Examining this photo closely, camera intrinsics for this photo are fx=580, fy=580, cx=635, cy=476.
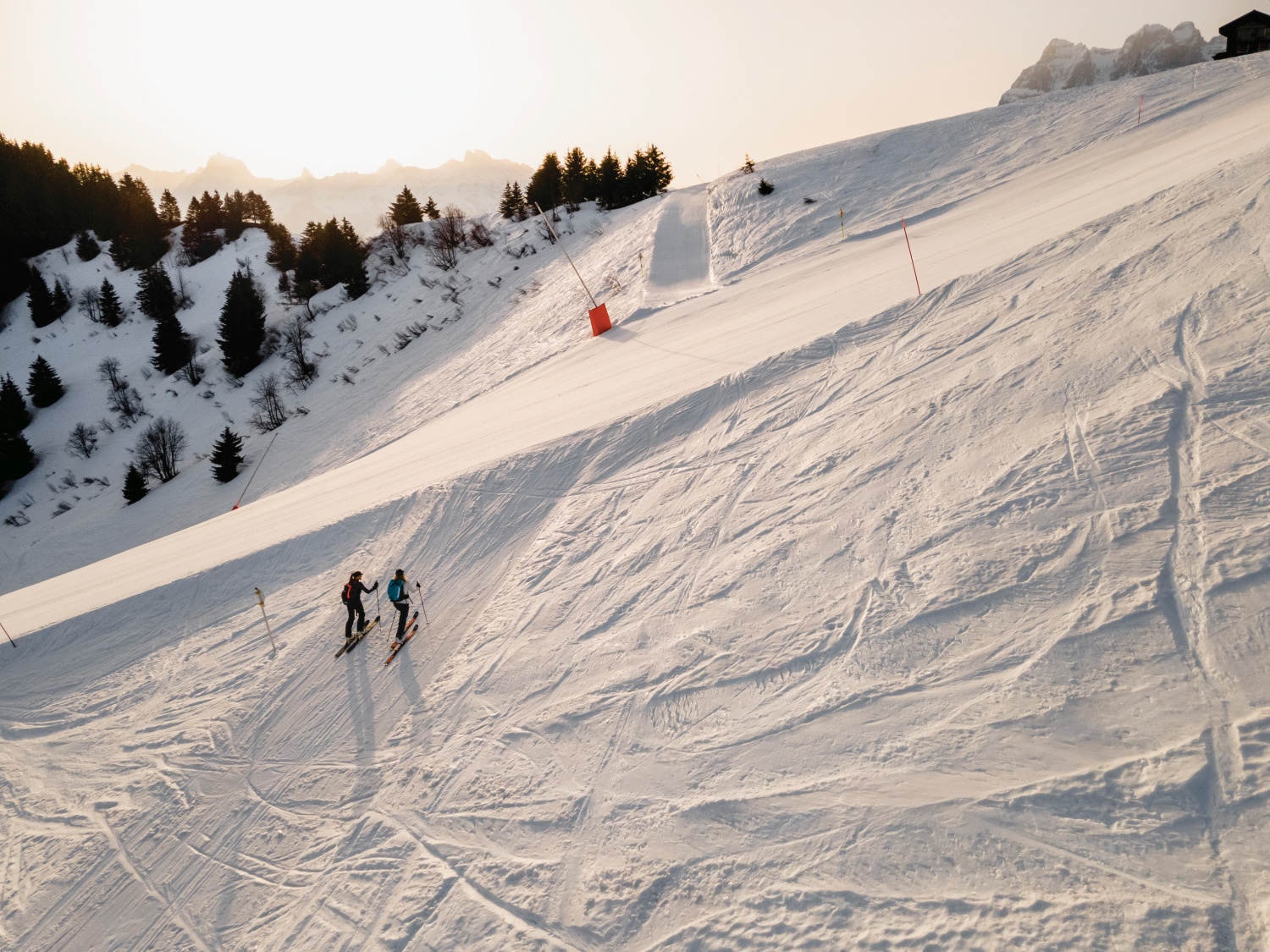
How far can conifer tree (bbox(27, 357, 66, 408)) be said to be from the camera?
3891 centimetres

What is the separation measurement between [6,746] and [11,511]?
34283 mm

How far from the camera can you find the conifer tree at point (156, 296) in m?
44.1

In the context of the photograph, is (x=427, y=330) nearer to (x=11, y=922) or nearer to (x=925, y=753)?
(x=11, y=922)

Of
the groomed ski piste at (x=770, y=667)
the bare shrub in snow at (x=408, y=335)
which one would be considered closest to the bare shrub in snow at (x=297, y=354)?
the bare shrub in snow at (x=408, y=335)

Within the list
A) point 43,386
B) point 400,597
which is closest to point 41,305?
point 43,386

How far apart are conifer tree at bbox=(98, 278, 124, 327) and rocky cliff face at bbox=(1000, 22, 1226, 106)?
91.5 metres

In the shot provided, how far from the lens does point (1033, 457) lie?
6996mm

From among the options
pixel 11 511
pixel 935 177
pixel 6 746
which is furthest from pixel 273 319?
pixel 935 177

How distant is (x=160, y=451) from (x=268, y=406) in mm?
5529

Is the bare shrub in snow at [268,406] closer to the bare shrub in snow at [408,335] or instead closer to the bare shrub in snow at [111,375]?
the bare shrub in snow at [408,335]

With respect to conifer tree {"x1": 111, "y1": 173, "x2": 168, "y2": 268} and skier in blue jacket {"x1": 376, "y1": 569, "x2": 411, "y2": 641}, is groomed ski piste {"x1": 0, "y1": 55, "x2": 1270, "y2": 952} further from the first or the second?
conifer tree {"x1": 111, "y1": 173, "x2": 168, "y2": 268}

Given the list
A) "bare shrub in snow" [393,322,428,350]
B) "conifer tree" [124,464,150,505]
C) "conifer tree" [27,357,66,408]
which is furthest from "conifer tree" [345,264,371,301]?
"conifer tree" [27,357,66,408]

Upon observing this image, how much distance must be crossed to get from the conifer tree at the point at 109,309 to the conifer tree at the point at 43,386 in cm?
718

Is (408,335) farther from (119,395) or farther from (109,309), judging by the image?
(109,309)
